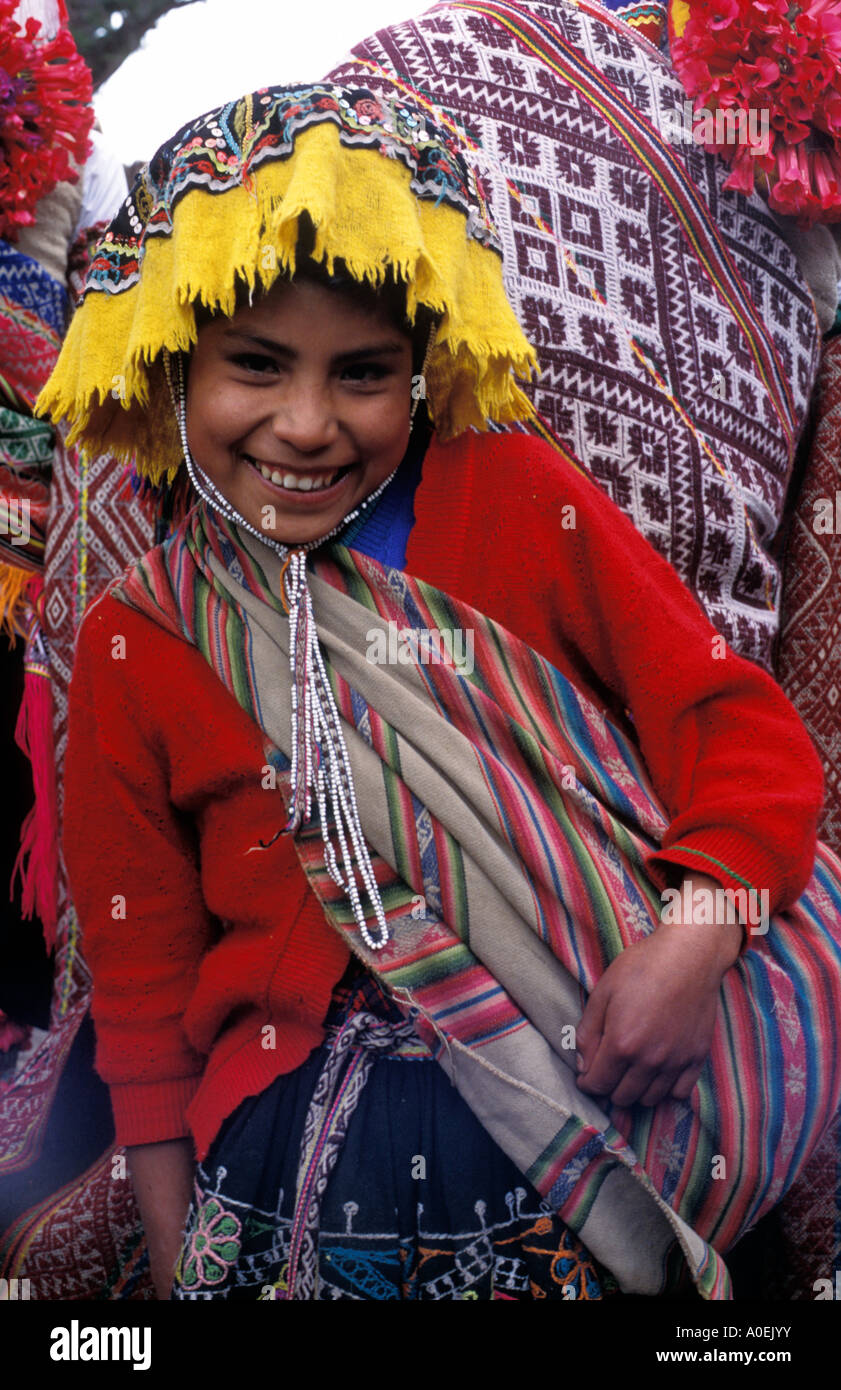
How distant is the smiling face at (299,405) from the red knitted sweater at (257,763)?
106 millimetres

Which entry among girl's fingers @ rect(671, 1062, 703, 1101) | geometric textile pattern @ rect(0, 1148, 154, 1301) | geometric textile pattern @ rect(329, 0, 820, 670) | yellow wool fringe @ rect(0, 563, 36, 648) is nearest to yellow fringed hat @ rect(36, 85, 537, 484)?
geometric textile pattern @ rect(329, 0, 820, 670)

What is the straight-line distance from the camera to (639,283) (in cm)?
161

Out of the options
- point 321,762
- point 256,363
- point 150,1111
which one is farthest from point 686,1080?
point 256,363

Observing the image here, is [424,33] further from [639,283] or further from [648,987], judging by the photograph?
[648,987]

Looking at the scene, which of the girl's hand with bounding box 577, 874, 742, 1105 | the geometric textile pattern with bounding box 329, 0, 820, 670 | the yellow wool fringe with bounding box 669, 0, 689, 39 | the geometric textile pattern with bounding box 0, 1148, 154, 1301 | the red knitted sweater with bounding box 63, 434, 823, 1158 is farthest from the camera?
the yellow wool fringe with bounding box 669, 0, 689, 39

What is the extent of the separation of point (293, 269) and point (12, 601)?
839 millimetres

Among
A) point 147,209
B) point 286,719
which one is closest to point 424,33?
point 147,209

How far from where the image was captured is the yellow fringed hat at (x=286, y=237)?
3.35 ft

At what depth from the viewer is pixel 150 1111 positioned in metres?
1.19

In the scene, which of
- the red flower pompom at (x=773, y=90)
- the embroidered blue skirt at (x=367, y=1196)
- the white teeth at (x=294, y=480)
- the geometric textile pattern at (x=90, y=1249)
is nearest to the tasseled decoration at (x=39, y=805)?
the geometric textile pattern at (x=90, y=1249)

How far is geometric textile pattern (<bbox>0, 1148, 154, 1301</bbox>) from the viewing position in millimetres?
1440

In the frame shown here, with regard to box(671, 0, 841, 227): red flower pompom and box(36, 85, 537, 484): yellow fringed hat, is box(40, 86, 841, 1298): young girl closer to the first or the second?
box(36, 85, 537, 484): yellow fringed hat

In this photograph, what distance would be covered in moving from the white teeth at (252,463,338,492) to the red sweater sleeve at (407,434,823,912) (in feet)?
0.41
